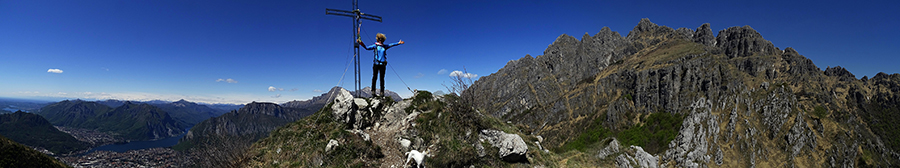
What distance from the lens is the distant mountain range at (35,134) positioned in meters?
138

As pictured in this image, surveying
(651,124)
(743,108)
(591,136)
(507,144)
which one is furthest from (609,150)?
(743,108)

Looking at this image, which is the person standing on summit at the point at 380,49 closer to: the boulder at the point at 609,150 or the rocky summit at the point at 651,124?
the rocky summit at the point at 651,124

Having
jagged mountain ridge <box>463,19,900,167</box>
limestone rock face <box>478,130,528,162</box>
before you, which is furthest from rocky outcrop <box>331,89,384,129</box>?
jagged mountain ridge <box>463,19,900,167</box>

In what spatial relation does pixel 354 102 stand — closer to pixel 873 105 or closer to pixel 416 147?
pixel 416 147

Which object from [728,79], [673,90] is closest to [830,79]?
[728,79]

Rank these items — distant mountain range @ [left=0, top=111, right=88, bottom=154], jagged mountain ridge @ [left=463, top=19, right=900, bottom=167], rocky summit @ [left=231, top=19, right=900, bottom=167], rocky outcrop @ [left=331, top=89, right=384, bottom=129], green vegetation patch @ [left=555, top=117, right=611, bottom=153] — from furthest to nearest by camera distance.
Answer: green vegetation patch @ [left=555, top=117, right=611, bottom=153]
distant mountain range @ [left=0, top=111, right=88, bottom=154]
jagged mountain ridge @ [left=463, top=19, right=900, bottom=167]
rocky outcrop @ [left=331, top=89, right=384, bottom=129]
rocky summit @ [left=231, top=19, right=900, bottom=167]

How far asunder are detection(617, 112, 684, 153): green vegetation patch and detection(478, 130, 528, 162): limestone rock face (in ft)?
517

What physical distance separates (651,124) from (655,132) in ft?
21.4

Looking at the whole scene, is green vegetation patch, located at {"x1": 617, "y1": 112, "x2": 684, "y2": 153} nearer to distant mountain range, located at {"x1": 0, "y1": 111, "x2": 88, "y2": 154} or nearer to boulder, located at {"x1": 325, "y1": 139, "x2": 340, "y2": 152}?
boulder, located at {"x1": 325, "y1": 139, "x2": 340, "y2": 152}

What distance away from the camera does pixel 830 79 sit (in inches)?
7751

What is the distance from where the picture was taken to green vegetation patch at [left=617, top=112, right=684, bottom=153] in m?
138

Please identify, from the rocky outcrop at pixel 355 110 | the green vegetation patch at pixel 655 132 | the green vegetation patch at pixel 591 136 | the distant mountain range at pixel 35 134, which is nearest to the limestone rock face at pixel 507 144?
the rocky outcrop at pixel 355 110

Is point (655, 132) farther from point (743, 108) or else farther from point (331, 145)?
point (331, 145)

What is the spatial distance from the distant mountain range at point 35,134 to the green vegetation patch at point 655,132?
277 metres
